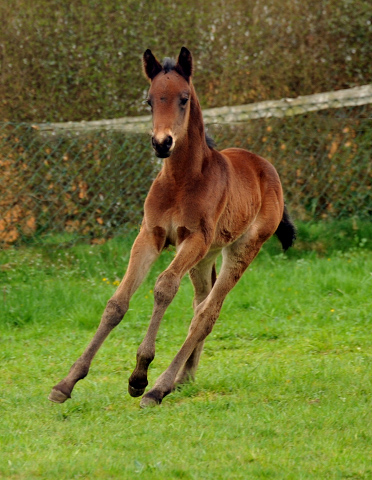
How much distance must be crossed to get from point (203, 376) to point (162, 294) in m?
0.99

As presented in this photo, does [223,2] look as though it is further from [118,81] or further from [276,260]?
[276,260]

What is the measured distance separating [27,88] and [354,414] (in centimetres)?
563

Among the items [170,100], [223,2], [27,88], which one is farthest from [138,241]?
[223,2]

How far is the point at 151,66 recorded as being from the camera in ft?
16.5

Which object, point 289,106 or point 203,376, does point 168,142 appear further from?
point 289,106

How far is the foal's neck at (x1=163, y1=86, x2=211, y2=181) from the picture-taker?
5.14 meters

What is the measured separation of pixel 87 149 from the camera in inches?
335

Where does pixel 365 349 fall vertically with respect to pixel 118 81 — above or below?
below

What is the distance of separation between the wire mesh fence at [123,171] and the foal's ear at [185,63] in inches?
136

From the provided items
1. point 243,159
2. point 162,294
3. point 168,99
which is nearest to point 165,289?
point 162,294

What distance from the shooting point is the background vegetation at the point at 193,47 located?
351 inches

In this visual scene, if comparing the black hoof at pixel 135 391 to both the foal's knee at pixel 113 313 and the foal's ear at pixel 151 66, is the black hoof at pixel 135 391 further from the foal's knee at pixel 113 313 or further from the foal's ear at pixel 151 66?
the foal's ear at pixel 151 66

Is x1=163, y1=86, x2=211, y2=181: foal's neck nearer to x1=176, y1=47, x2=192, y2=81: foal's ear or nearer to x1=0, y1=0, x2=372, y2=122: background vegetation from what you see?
x1=176, y1=47, x2=192, y2=81: foal's ear

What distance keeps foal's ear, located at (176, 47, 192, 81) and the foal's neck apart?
0.50 ft
